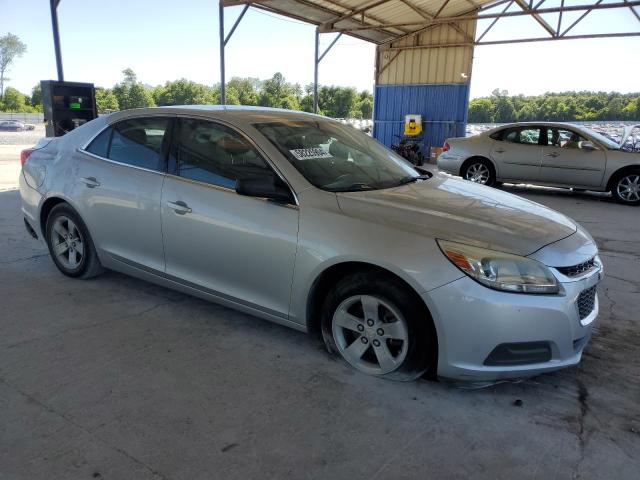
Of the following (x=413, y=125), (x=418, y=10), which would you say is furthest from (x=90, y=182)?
(x=413, y=125)

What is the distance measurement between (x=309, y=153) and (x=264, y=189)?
52 cm

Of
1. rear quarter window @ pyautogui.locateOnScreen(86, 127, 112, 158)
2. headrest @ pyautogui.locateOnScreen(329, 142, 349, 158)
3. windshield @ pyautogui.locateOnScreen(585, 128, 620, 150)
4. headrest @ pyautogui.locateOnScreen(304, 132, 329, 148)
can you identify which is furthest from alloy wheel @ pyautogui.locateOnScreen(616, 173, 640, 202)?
rear quarter window @ pyautogui.locateOnScreen(86, 127, 112, 158)

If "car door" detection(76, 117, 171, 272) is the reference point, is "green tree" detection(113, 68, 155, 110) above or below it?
above

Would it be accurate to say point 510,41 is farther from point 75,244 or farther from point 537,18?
point 75,244

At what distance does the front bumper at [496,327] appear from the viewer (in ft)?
7.68

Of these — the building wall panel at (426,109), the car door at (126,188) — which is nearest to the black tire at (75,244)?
the car door at (126,188)

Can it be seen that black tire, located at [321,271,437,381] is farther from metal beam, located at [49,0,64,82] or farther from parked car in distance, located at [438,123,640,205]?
metal beam, located at [49,0,64,82]

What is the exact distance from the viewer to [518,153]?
9672mm

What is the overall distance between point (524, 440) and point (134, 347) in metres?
2.33

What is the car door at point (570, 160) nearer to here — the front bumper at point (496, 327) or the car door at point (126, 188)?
the front bumper at point (496, 327)

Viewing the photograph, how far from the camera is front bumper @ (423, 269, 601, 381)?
2342 millimetres

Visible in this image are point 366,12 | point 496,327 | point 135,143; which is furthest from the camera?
point 366,12

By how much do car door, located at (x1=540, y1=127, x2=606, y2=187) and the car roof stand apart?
7034mm

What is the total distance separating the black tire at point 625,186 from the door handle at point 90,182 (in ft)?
29.1
